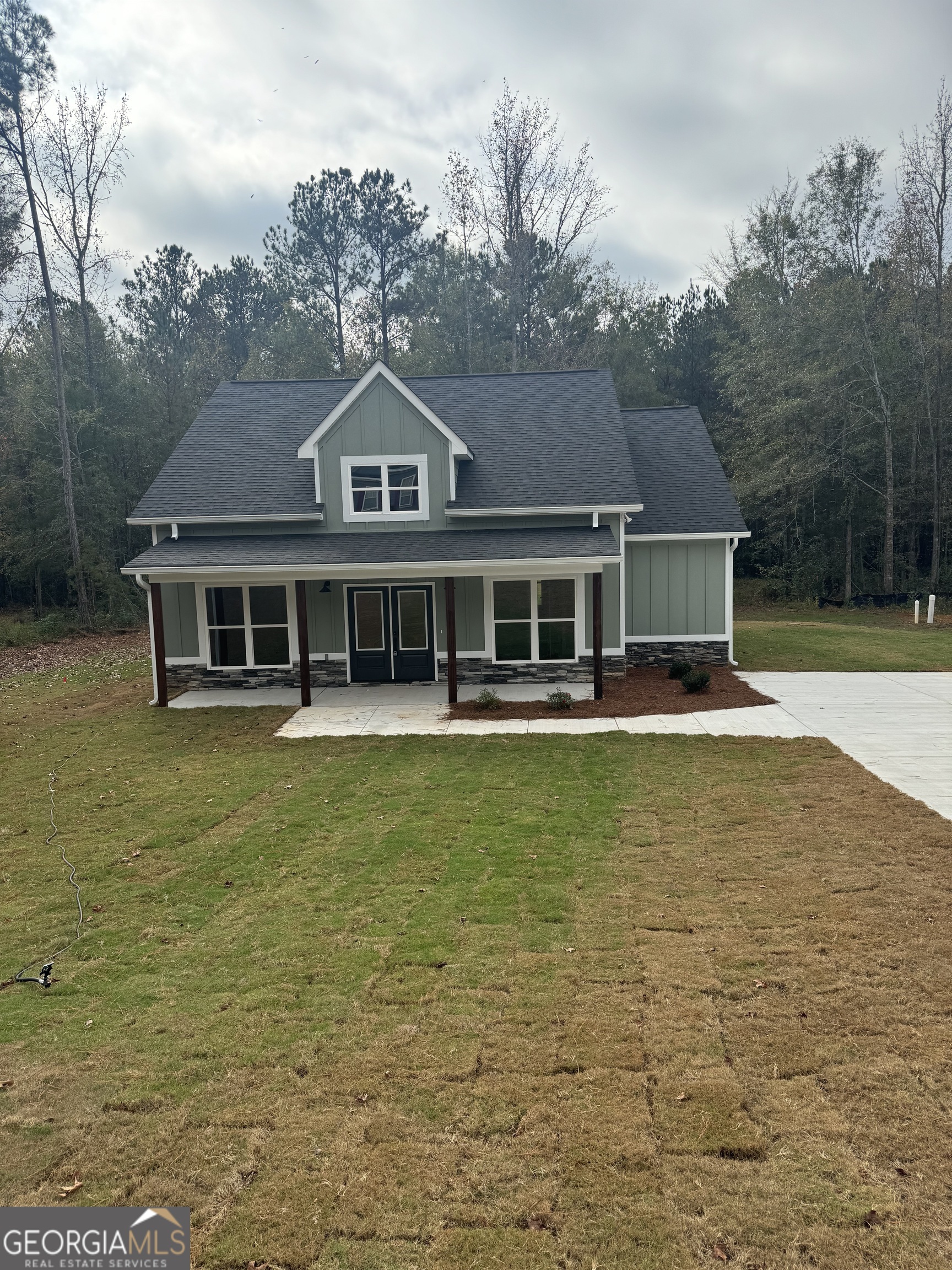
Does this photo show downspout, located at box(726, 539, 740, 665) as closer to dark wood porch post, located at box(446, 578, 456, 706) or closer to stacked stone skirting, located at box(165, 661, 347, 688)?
Answer: dark wood porch post, located at box(446, 578, 456, 706)

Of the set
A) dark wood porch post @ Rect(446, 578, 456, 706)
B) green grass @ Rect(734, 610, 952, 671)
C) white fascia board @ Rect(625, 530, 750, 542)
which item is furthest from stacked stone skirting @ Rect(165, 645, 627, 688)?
green grass @ Rect(734, 610, 952, 671)

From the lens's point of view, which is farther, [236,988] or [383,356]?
[383,356]

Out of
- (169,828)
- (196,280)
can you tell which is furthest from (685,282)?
(169,828)

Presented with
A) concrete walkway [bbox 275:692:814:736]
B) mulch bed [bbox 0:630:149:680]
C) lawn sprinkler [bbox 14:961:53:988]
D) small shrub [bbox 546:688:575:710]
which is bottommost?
mulch bed [bbox 0:630:149:680]

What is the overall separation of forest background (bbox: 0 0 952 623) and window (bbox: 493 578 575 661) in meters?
17.2

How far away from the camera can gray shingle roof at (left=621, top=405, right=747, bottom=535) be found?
17.0 meters

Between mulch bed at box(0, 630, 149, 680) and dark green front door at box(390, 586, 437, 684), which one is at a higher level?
dark green front door at box(390, 586, 437, 684)

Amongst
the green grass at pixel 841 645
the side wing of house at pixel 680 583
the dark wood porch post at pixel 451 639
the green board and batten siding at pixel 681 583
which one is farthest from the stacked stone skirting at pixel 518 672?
the green grass at pixel 841 645

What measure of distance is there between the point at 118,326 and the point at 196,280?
7.61 m

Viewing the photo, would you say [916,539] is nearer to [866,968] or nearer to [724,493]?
[724,493]

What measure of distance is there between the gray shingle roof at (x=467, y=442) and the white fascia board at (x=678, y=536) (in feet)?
3.37

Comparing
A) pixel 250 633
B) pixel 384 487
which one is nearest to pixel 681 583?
pixel 384 487

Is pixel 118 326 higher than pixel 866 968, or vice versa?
pixel 118 326

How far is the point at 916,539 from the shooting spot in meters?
30.9
